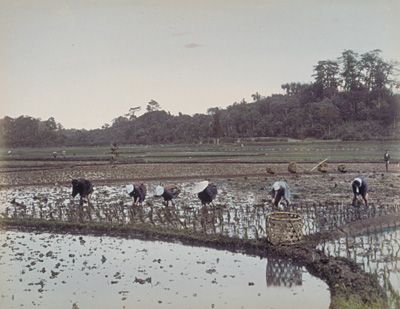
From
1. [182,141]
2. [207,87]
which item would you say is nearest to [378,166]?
[182,141]

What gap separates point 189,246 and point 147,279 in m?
2.01

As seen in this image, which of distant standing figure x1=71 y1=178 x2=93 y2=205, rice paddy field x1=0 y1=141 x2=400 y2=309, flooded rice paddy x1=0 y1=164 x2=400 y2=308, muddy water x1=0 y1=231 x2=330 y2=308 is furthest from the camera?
distant standing figure x1=71 y1=178 x2=93 y2=205

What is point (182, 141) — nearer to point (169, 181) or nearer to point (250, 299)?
point (169, 181)

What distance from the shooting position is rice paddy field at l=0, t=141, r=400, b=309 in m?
6.38

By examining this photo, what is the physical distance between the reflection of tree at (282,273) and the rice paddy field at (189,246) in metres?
0.02

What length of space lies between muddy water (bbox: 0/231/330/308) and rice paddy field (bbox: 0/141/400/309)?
2 centimetres

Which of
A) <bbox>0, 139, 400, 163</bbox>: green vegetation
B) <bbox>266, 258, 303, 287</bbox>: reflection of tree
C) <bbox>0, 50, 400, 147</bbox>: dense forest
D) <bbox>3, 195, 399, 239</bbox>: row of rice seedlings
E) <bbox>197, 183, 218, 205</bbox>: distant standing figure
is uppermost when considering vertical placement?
<bbox>0, 50, 400, 147</bbox>: dense forest

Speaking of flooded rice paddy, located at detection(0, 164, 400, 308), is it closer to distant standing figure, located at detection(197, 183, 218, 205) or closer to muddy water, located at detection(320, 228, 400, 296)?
muddy water, located at detection(320, 228, 400, 296)

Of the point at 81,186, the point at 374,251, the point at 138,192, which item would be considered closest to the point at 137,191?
the point at 138,192

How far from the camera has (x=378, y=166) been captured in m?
17.9

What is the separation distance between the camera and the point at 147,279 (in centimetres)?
683

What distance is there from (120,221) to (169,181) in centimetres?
613

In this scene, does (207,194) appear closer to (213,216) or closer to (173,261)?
(213,216)

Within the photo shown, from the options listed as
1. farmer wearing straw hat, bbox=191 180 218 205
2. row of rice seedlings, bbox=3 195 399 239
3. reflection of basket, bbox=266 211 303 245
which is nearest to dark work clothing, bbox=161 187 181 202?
row of rice seedlings, bbox=3 195 399 239
